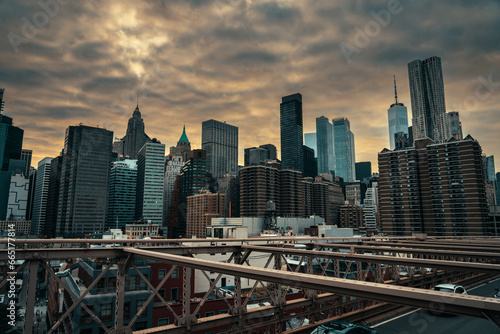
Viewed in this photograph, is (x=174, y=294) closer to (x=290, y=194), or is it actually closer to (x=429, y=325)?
(x=429, y=325)

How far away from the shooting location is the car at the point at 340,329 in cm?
1120

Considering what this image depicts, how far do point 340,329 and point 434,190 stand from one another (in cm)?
12821

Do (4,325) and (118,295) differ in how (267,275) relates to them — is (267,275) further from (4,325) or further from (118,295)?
(4,325)

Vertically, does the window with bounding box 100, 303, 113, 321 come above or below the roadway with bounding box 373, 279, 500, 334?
below

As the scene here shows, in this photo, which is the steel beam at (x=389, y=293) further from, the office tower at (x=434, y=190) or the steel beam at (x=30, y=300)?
the office tower at (x=434, y=190)

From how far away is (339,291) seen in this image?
4309 mm

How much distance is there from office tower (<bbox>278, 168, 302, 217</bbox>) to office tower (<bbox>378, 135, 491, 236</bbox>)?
194 ft

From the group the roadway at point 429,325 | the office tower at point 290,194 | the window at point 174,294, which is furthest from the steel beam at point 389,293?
the office tower at point 290,194

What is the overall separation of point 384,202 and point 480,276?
11395 cm

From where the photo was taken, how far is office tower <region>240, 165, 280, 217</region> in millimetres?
167250

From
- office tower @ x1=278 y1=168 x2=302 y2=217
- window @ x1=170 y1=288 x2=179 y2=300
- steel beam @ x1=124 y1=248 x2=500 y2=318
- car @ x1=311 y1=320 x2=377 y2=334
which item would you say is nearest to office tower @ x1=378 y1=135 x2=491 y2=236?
office tower @ x1=278 y1=168 x2=302 y2=217

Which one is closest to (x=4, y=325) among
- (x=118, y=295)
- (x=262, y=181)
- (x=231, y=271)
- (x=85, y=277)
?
(x=85, y=277)

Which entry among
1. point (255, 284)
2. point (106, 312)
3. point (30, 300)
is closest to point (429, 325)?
point (255, 284)

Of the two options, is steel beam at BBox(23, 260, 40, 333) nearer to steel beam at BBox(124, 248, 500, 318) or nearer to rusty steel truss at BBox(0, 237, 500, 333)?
rusty steel truss at BBox(0, 237, 500, 333)
